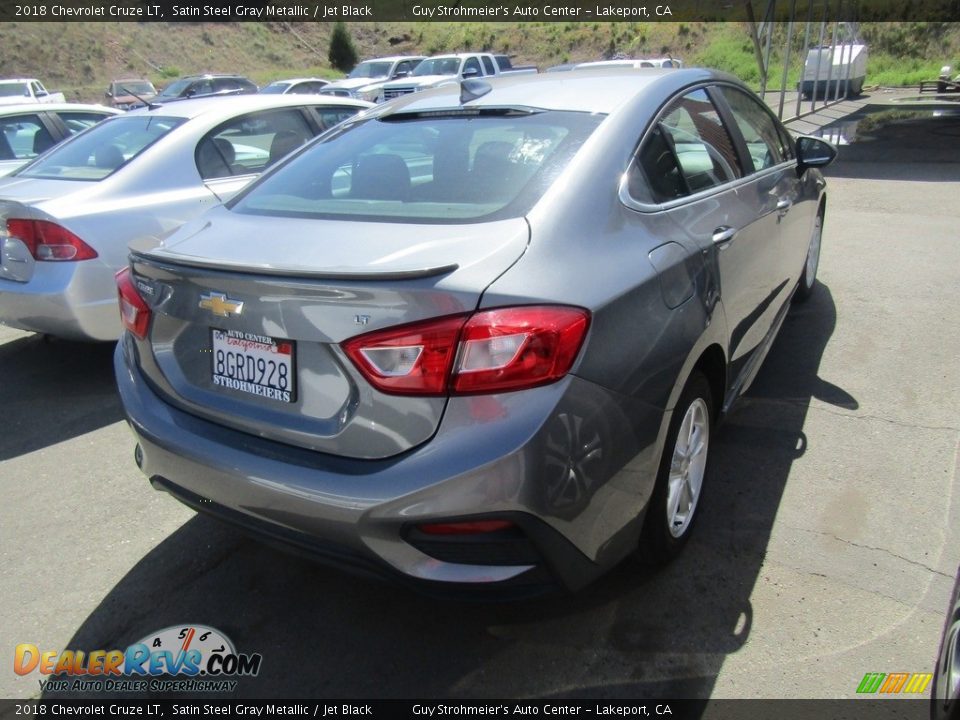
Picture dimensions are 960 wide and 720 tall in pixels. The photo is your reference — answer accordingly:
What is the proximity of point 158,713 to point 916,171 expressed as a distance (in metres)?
12.5

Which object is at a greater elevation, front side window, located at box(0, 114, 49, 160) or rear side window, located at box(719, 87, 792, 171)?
rear side window, located at box(719, 87, 792, 171)

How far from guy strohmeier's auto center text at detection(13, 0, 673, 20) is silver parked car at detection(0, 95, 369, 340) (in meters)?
47.2

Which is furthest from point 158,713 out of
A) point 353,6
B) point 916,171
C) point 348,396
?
point 353,6

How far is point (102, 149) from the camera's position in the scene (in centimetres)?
528

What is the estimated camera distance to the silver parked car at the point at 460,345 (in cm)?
199

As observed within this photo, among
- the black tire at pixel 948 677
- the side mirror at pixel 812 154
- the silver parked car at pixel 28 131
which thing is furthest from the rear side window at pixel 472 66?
the black tire at pixel 948 677

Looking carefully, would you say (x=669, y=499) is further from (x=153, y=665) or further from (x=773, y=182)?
(x=773, y=182)

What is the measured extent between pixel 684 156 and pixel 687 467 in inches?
47.2

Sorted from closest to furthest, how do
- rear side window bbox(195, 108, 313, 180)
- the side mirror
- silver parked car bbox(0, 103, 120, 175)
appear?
1. the side mirror
2. rear side window bbox(195, 108, 313, 180)
3. silver parked car bbox(0, 103, 120, 175)

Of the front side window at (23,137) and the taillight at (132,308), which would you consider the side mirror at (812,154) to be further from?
the front side window at (23,137)

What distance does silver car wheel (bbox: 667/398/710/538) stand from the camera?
2.71 meters

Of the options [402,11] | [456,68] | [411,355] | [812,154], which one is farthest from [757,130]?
[402,11]

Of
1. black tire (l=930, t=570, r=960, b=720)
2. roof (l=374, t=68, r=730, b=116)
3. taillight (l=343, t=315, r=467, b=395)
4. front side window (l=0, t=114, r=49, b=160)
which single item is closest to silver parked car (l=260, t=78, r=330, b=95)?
front side window (l=0, t=114, r=49, b=160)

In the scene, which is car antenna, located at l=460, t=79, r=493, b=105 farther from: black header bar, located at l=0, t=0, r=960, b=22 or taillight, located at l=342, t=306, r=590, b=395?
black header bar, located at l=0, t=0, r=960, b=22
